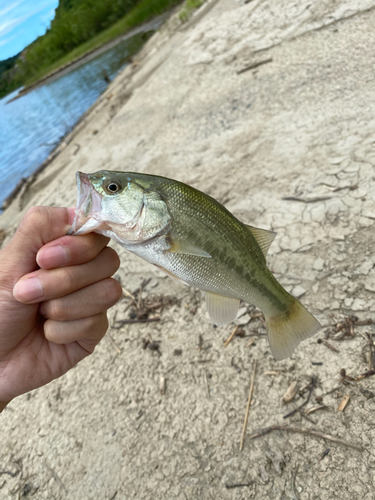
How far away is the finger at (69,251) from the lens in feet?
5.15

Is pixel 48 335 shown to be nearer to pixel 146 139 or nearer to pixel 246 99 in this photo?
pixel 246 99

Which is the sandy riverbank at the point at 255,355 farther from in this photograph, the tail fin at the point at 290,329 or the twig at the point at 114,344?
the tail fin at the point at 290,329

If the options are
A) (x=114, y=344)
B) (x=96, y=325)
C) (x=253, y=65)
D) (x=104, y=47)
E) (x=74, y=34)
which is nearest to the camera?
(x=96, y=325)

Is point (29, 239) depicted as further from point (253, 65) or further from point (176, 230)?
point (253, 65)

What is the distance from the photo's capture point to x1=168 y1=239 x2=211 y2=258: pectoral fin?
1698mm

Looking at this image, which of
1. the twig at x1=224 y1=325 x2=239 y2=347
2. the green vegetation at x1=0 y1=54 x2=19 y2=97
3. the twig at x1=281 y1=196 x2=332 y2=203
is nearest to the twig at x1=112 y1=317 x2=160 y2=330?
the twig at x1=224 y1=325 x2=239 y2=347

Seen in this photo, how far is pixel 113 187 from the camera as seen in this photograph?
170 centimetres

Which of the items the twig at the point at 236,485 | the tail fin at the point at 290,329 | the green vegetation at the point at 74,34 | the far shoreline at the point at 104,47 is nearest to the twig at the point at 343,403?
the tail fin at the point at 290,329

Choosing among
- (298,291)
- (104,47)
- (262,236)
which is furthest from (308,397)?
(104,47)

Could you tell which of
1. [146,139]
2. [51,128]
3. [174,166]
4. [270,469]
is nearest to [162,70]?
[146,139]

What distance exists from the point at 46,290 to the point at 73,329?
1.03 feet

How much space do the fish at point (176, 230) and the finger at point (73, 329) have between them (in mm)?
458

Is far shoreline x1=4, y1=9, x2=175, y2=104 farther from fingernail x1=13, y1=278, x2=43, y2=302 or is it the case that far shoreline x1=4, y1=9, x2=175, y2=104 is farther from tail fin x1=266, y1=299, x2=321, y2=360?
fingernail x1=13, y1=278, x2=43, y2=302

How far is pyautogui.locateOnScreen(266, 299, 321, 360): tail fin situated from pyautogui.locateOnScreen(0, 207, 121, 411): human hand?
0.95 m
